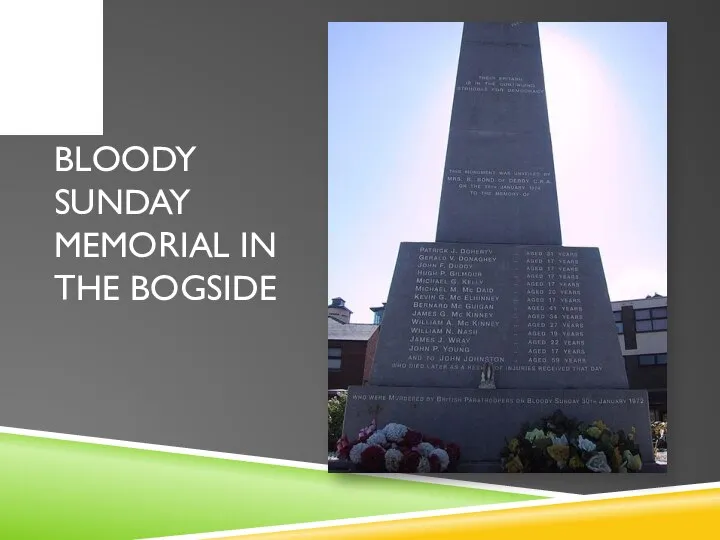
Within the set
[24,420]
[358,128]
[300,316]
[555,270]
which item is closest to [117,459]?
[24,420]

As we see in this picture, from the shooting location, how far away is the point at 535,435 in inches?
180

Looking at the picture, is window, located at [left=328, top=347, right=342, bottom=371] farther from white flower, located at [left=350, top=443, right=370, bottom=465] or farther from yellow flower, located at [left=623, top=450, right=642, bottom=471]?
yellow flower, located at [left=623, top=450, right=642, bottom=471]

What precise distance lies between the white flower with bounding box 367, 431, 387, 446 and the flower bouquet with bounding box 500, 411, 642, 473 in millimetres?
571

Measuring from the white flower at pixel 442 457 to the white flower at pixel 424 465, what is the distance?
4 cm

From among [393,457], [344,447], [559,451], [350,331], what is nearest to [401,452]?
[393,457]

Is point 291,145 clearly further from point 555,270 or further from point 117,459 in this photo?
point 117,459

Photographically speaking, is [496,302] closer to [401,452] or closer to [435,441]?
[435,441]

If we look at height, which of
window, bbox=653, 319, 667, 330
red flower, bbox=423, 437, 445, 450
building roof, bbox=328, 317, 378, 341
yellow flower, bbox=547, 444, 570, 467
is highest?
window, bbox=653, 319, 667, 330

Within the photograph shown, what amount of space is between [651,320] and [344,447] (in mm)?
1612

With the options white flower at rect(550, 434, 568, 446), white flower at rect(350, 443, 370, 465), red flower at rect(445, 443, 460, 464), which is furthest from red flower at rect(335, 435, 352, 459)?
white flower at rect(550, 434, 568, 446)

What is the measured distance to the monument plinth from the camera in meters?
4.62

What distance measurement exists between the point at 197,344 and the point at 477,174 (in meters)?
1.64

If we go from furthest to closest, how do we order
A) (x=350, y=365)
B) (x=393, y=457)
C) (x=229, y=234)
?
(x=229, y=234) → (x=350, y=365) → (x=393, y=457)

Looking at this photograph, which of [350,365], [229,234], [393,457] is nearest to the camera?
[393,457]
